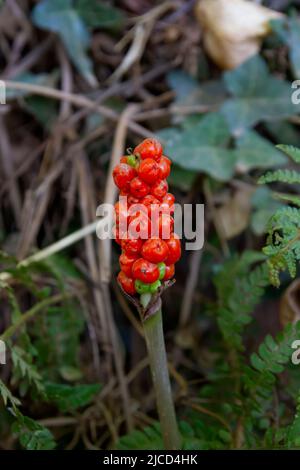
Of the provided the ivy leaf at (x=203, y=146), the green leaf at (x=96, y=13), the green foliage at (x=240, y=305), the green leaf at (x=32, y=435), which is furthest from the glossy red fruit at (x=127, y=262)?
the green leaf at (x=96, y=13)

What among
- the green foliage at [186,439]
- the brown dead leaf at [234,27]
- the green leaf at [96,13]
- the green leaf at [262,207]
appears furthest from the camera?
the green leaf at [96,13]

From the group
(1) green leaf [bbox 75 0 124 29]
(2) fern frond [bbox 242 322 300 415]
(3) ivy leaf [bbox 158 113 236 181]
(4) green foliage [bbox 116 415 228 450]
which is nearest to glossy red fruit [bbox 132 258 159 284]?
(2) fern frond [bbox 242 322 300 415]

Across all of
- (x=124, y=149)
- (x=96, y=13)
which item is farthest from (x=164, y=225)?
(x=96, y=13)

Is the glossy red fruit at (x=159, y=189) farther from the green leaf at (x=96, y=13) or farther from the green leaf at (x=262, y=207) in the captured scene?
the green leaf at (x=96, y=13)

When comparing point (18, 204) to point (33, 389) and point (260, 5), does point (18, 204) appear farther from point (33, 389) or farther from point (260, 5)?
point (260, 5)

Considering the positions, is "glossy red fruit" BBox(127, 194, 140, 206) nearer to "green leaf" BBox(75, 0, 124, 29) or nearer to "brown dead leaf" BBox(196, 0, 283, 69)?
"brown dead leaf" BBox(196, 0, 283, 69)
